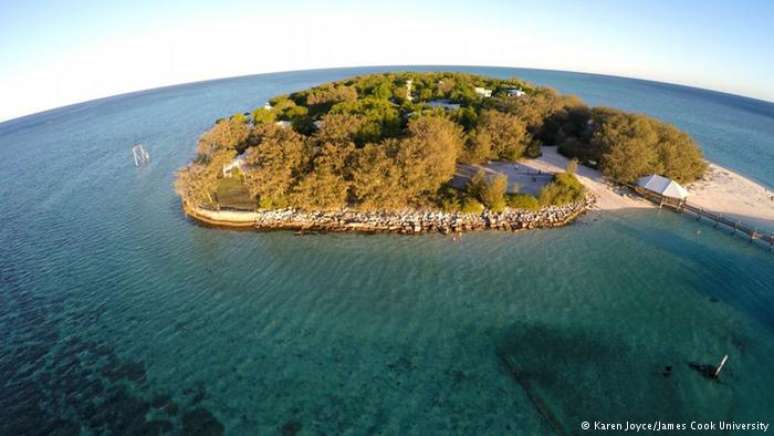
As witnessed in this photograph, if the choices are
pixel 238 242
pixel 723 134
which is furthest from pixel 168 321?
pixel 723 134

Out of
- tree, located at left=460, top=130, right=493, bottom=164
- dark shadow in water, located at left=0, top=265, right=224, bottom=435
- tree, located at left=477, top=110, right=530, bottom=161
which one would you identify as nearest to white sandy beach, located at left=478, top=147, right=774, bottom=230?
tree, located at left=477, top=110, right=530, bottom=161

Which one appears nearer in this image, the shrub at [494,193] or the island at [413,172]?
the island at [413,172]

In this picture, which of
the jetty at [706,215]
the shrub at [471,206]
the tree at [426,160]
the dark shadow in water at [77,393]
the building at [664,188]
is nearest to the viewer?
the dark shadow in water at [77,393]

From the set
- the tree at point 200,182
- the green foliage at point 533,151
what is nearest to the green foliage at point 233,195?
the tree at point 200,182

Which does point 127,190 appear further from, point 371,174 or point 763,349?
point 763,349

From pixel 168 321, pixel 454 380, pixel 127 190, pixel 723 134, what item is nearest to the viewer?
pixel 454 380

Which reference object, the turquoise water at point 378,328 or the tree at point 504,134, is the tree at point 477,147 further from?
the turquoise water at point 378,328
